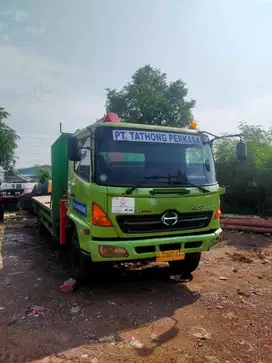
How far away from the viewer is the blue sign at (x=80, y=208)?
14.0 ft

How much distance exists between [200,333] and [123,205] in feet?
5.40

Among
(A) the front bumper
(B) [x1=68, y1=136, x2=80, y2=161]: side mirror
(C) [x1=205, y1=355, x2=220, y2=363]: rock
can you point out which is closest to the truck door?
(B) [x1=68, y1=136, x2=80, y2=161]: side mirror

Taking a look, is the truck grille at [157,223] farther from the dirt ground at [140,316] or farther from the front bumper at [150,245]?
the dirt ground at [140,316]

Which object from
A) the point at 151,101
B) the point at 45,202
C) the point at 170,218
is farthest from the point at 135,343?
the point at 151,101

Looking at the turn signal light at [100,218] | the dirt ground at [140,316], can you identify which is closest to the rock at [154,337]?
the dirt ground at [140,316]

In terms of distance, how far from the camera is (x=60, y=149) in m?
5.88

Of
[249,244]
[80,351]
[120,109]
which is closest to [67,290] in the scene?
[80,351]

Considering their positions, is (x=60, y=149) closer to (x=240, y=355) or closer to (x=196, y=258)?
(x=196, y=258)

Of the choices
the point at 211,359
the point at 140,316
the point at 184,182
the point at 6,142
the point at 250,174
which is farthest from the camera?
the point at 6,142

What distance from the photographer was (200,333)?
3430 mm

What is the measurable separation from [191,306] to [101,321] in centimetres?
118

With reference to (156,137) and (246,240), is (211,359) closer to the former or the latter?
(156,137)

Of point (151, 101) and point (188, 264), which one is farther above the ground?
point (151, 101)

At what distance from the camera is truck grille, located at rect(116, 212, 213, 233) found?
4023mm
